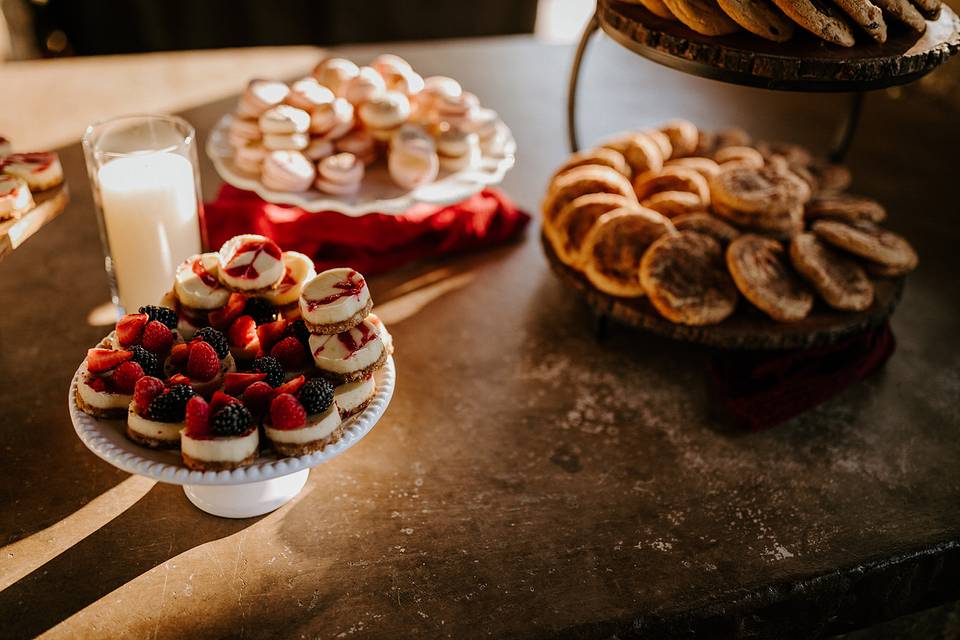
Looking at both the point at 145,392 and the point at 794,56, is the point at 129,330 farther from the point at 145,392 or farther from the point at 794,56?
the point at 794,56

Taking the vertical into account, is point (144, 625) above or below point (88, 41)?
above

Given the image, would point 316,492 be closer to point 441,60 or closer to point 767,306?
point 767,306

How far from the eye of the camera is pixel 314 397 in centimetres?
106

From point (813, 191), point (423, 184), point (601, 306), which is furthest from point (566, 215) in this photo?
point (813, 191)

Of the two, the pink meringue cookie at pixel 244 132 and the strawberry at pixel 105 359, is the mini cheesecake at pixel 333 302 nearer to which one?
the strawberry at pixel 105 359

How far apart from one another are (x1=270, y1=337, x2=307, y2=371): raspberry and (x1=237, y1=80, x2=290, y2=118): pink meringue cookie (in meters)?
0.71

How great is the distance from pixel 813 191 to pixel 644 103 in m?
0.94

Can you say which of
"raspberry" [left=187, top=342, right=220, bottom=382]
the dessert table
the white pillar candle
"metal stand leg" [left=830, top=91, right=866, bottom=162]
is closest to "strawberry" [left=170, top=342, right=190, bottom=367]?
"raspberry" [left=187, top=342, right=220, bottom=382]

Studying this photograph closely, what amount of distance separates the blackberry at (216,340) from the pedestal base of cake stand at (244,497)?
203mm

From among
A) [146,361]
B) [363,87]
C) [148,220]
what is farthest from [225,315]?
[363,87]

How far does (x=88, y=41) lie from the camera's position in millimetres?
3908

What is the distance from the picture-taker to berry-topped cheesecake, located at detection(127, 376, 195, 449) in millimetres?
1044

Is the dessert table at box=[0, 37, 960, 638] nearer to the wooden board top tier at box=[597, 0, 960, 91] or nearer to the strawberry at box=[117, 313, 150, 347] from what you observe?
the strawberry at box=[117, 313, 150, 347]

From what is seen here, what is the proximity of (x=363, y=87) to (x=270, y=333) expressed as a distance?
74 cm
